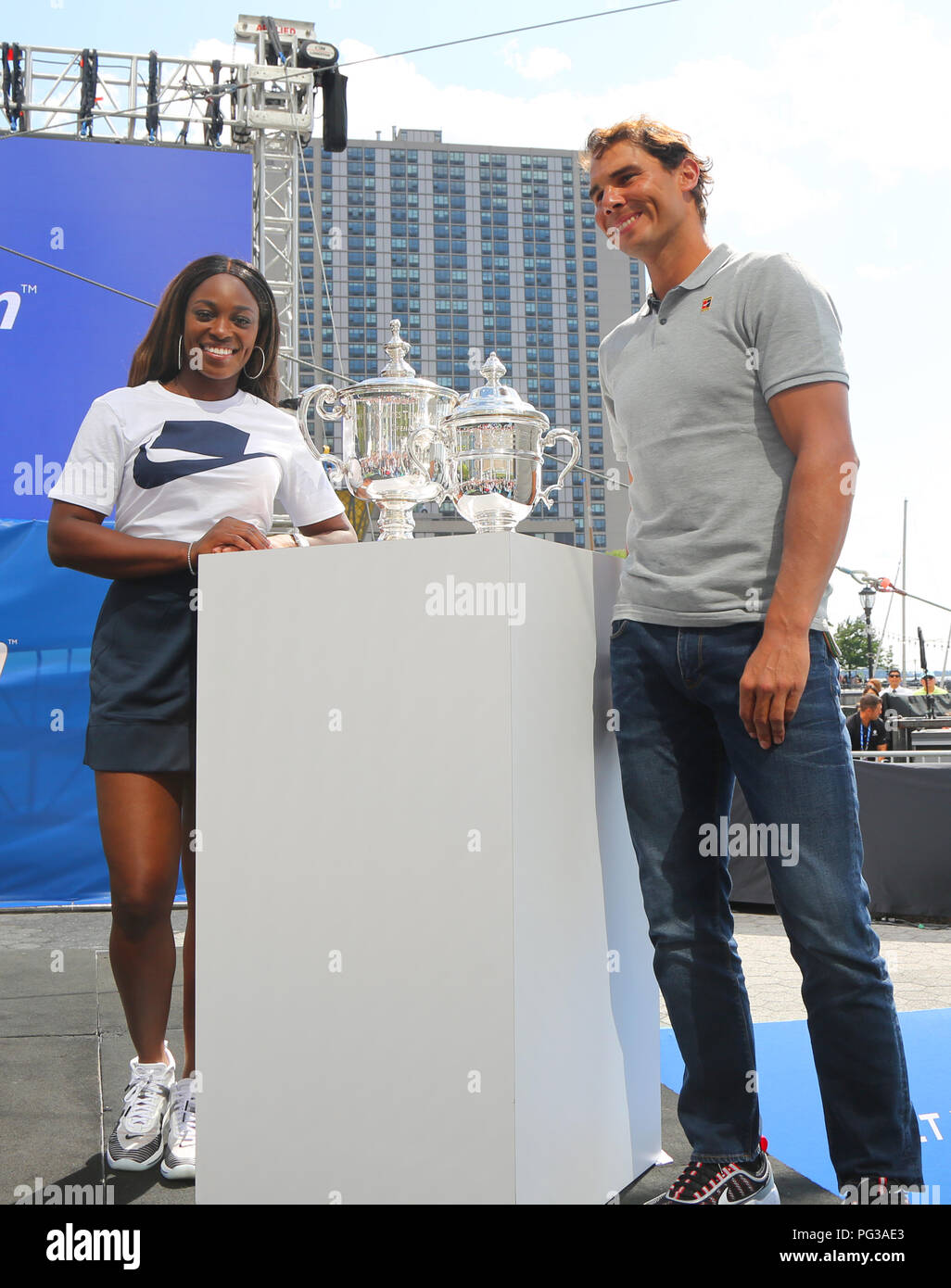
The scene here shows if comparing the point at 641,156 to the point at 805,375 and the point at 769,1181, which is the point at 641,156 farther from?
the point at 769,1181

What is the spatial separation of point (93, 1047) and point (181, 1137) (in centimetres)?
109

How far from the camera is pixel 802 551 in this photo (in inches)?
62.1

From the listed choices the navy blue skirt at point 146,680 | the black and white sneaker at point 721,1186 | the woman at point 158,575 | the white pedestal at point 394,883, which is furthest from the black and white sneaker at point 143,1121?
the black and white sneaker at point 721,1186

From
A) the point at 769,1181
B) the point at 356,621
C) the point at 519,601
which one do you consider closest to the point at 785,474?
the point at 519,601

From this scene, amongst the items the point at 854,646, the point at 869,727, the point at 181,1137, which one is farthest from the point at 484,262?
the point at 181,1137

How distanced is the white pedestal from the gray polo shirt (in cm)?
20

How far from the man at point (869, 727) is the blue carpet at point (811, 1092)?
6282 mm

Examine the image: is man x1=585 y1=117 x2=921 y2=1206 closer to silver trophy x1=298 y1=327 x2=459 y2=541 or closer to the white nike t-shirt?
silver trophy x1=298 y1=327 x2=459 y2=541

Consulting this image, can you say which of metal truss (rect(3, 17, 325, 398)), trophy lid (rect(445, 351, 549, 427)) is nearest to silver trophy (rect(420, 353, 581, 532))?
trophy lid (rect(445, 351, 549, 427))

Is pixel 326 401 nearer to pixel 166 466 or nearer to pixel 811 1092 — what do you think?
pixel 166 466

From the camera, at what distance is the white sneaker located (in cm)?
183

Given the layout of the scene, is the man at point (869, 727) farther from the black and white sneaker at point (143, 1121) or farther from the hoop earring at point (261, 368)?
the black and white sneaker at point (143, 1121)

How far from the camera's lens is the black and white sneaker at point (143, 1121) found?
191 centimetres

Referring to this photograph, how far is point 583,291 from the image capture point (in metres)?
111
